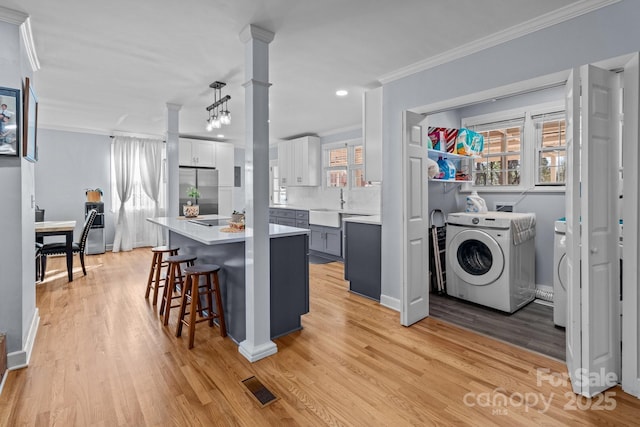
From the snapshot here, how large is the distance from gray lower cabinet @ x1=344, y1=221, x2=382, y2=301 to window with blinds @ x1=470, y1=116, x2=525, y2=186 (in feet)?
6.01

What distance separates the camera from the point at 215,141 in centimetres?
737

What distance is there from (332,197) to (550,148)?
3.81 m

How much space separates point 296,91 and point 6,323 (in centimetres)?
340

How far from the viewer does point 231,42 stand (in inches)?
105

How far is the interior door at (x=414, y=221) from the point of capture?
116 inches

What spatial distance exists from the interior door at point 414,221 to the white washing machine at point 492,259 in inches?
25.0

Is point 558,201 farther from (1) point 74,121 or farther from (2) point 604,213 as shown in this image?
(1) point 74,121

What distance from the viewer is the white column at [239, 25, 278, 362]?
241 cm

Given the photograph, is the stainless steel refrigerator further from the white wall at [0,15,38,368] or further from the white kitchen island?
the white wall at [0,15,38,368]

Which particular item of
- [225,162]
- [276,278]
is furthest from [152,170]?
[276,278]

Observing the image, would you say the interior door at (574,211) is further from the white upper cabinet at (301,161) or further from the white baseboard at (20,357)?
the white upper cabinet at (301,161)

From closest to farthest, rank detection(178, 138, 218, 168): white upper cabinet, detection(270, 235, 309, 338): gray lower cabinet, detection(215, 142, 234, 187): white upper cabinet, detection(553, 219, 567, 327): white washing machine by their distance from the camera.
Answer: detection(270, 235, 309, 338): gray lower cabinet → detection(553, 219, 567, 327): white washing machine → detection(178, 138, 218, 168): white upper cabinet → detection(215, 142, 234, 187): white upper cabinet

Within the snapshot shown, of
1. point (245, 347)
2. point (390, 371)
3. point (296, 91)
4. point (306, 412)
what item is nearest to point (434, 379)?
point (390, 371)
